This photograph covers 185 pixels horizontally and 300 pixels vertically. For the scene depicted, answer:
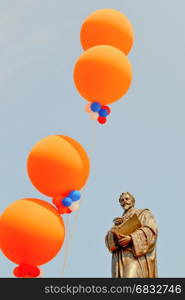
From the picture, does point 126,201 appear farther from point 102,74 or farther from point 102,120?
point 102,74

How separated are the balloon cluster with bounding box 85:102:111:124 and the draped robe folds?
2.61 meters

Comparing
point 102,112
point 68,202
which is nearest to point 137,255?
point 68,202

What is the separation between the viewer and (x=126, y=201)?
12.9 metres

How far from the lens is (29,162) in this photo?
10.0 metres

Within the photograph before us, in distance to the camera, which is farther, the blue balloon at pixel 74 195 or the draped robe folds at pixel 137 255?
the draped robe folds at pixel 137 255

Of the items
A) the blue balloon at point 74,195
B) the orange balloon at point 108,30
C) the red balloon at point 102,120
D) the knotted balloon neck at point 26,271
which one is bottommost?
the knotted balloon neck at point 26,271

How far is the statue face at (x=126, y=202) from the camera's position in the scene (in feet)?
42.2

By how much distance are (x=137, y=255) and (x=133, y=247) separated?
0.17 m

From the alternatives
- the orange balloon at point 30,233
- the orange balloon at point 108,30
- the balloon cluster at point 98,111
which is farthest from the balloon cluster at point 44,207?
the orange balloon at point 108,30

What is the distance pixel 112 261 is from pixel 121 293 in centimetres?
306

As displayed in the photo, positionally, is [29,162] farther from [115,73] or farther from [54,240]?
[115,73]

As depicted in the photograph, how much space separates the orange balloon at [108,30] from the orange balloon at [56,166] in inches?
85.0

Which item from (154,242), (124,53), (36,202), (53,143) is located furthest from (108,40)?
(154,242)

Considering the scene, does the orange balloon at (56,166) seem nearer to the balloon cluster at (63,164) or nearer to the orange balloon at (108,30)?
the balloon cluster at (63,164)
